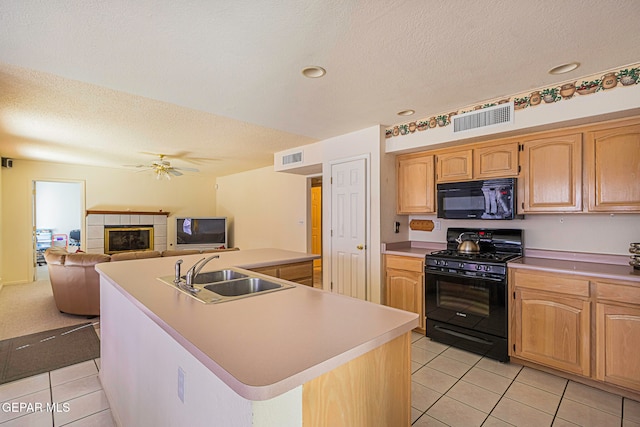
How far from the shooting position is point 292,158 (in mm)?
4793

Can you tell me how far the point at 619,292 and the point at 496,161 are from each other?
1412 mm

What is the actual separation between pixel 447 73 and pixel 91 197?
7.29m

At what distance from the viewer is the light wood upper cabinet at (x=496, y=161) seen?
113 inches

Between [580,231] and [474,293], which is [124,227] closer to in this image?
[474,293]

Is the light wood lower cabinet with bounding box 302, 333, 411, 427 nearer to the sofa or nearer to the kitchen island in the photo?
the kitchen island

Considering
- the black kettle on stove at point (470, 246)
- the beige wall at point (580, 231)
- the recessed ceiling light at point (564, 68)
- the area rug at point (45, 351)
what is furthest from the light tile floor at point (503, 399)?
the area rug at point (45, 351)

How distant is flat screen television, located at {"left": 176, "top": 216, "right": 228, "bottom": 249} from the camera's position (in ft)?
24.5

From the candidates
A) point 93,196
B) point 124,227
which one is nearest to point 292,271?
point 124,227

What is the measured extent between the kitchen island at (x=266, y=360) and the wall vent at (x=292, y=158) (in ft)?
10.4

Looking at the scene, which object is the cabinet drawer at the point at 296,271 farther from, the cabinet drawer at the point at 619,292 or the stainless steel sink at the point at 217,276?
the cabinet drawer at the point at 619,292

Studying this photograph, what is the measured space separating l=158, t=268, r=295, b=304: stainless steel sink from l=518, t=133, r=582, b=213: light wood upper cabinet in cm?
240

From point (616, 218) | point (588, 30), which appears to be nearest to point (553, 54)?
point (588, 30)

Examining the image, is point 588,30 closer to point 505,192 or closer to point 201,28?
point 505,192

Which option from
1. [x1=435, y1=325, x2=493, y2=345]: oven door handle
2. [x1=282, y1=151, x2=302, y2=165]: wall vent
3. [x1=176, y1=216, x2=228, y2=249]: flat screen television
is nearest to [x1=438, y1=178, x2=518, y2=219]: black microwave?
[x1=435, y1=325, x2=493, y2=345]: oven door handle
